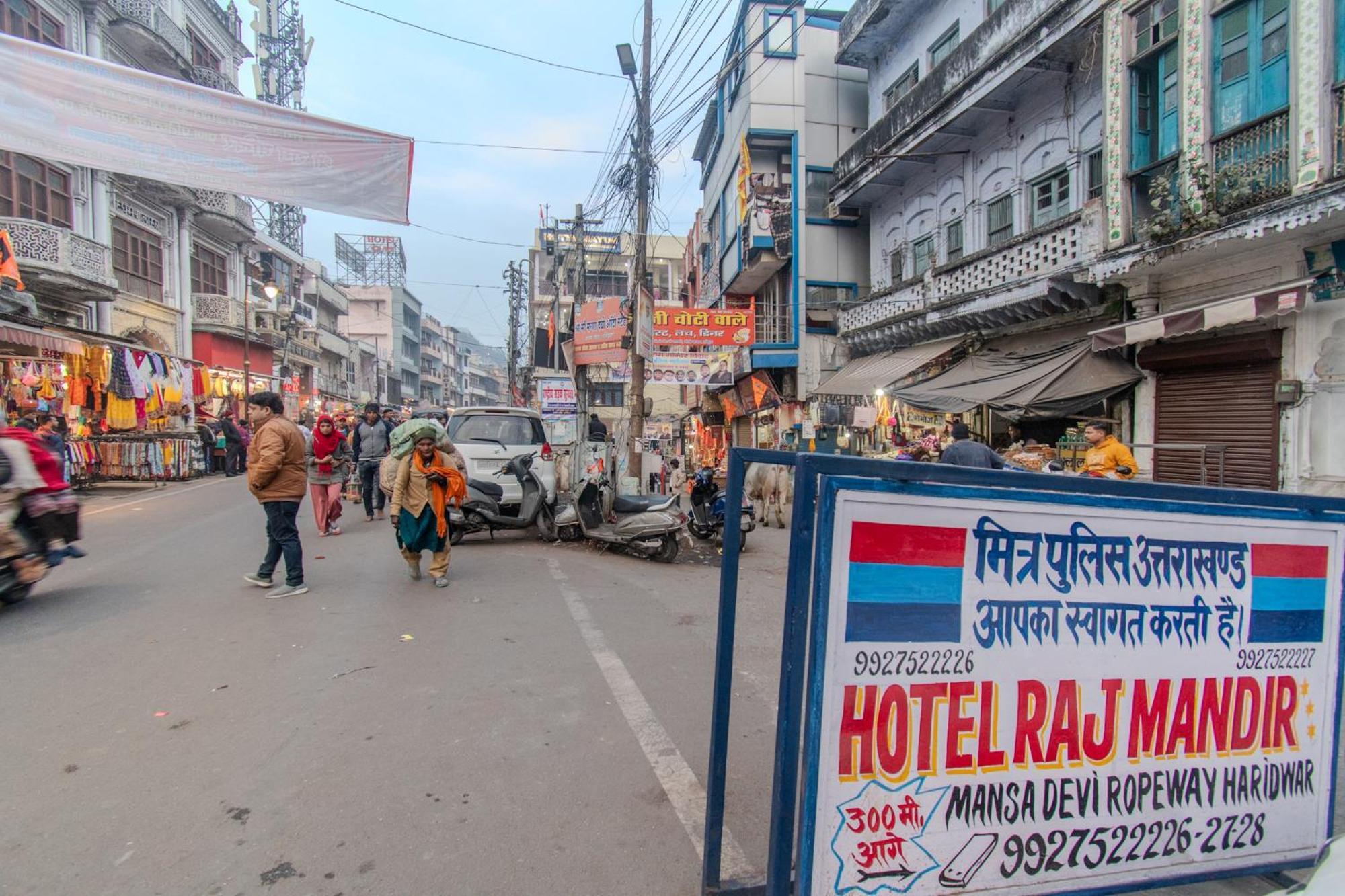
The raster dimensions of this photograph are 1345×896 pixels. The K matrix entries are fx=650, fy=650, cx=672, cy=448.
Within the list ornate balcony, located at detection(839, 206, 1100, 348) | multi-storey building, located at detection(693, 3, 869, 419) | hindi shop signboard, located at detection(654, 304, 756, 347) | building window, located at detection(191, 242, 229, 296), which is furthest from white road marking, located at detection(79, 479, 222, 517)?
ornate balcony, located at detection(839, 206, 1100, 348)

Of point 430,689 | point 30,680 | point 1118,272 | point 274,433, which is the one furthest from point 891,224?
point 30,680

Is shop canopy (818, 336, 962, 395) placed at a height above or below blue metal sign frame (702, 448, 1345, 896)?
above

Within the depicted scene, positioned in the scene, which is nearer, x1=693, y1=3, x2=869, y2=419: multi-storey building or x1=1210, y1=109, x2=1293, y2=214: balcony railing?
x1=1210, y1=109, x2=1293, y2=214: balcony railing

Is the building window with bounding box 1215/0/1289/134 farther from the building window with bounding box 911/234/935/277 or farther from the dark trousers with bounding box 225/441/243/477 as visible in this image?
the dark trousers with bounding box 225/441/243/477

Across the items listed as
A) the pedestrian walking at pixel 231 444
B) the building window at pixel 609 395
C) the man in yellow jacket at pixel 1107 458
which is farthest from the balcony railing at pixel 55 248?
the building window at pixel 609 395

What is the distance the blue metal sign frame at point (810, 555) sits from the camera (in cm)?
162

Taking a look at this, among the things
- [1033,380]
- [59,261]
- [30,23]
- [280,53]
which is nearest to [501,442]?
[1033,380]

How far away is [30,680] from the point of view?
3.76 metres

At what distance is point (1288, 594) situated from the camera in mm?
2070

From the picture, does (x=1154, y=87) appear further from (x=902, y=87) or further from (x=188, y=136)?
(x=188, y=136)

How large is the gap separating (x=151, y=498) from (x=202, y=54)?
70.5ft

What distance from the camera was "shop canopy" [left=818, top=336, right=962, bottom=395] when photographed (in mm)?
13523

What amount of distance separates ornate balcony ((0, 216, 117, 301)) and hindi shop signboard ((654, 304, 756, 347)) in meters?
14.9

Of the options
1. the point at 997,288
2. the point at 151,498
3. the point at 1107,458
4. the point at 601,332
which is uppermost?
the point at 997,288
